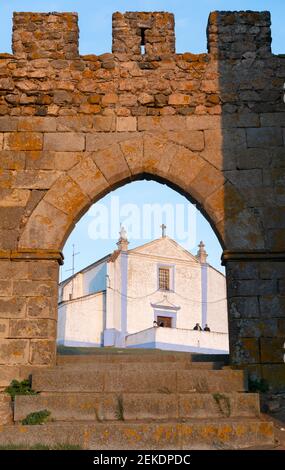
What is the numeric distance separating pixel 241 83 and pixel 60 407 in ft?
14.0

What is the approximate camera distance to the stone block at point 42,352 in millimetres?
6645

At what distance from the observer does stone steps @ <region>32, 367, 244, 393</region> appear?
5.95 metres

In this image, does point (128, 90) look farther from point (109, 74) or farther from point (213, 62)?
point (213, 62)

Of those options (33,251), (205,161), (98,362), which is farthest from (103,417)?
(205,161)

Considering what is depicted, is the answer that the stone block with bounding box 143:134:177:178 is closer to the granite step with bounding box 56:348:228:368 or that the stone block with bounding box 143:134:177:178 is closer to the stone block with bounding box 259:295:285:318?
the stone block with bounding box 259:295:285:318

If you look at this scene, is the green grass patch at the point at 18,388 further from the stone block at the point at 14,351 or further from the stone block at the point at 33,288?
the stone block at the point at 33,288

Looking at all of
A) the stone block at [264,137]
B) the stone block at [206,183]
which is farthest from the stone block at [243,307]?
the stone block at [264,137]

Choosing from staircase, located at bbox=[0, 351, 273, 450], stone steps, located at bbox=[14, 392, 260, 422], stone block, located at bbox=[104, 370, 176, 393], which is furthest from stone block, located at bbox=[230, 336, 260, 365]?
stone steps, located at bbox=[14, 392, 260, 422]

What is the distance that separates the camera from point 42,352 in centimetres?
667

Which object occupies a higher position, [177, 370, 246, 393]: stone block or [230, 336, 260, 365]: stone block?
[230, 336, 260, 365]: stone block

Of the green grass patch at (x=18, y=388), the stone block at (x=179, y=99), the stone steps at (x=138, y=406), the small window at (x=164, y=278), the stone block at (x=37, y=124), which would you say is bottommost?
the stone steps at (x=138, y=406)

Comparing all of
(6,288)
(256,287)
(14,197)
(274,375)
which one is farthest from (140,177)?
(274,375)

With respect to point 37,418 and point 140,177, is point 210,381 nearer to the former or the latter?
point 37,418

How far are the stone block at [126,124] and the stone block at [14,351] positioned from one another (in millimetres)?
2655
